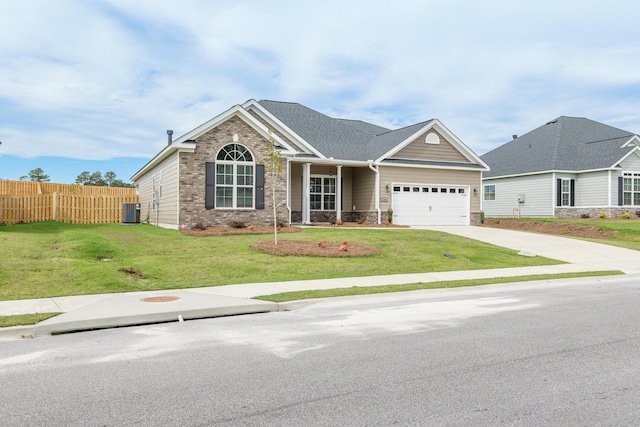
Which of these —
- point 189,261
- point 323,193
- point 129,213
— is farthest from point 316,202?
point 189,261

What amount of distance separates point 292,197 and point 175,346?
67.2ft

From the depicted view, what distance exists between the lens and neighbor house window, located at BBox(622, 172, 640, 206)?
3180cm

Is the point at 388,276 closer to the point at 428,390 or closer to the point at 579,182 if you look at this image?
the point at 428,390

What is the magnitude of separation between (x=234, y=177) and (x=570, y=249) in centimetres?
1381

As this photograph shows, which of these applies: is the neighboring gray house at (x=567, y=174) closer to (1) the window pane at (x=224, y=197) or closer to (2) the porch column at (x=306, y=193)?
(2) the porch column at (x=306, y=193)

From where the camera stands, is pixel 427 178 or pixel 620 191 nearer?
pixel 427 178

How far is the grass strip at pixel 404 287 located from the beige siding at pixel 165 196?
43.0 feet

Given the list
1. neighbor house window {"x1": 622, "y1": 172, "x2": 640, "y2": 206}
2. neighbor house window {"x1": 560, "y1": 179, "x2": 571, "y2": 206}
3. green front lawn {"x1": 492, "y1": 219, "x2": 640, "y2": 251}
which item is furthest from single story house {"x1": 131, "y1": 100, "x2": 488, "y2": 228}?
neighbor house window {"x1": 622, "y1": 172, "x2": 640, "y2": 206}

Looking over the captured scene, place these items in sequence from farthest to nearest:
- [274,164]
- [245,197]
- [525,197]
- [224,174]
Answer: [525,197] → [245,197] → [224,174] → [274,164]

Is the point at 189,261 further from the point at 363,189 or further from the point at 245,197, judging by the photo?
the point at 363,189

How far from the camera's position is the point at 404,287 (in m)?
11.0

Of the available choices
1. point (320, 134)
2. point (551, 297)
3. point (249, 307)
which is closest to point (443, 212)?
point (320, 134)

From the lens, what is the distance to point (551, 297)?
33.4 ft

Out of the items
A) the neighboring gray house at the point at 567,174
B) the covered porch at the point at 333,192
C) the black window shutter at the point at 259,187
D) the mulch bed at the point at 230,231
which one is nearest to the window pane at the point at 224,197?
the black window shutter at the point at 259,187
